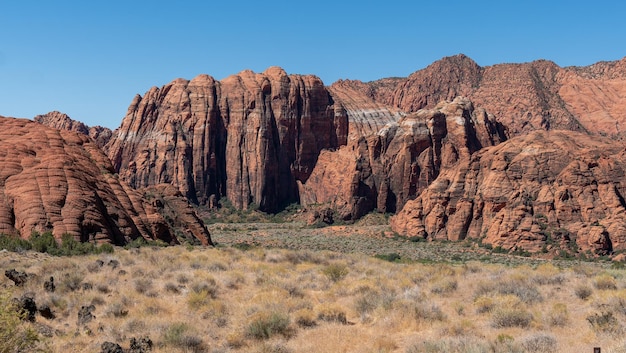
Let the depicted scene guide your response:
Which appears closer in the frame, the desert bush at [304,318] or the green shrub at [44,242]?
the desert bush at [304,318]

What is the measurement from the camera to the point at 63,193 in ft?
122

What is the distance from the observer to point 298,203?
15062 cm

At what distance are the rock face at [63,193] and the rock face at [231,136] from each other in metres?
96.4

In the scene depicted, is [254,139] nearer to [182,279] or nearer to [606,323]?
[182,279]

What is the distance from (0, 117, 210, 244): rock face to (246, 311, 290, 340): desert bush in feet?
75.8

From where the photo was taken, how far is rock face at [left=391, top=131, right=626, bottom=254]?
223 ft

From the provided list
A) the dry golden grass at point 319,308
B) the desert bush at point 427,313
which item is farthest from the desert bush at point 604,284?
the desert bush at point 427,313

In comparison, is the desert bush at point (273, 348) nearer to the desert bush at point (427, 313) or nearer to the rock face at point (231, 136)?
the desert bush at point (427, 313)

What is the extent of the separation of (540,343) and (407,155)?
114392mm

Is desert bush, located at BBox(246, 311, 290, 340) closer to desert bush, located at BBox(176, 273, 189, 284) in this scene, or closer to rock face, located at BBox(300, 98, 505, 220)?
desert bush, located at BBox(176, 273, 189, 284)

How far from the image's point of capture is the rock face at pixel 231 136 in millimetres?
144125

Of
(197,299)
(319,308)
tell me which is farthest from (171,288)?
(319,308)

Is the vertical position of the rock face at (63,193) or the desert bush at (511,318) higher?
the rock face at (63,193)

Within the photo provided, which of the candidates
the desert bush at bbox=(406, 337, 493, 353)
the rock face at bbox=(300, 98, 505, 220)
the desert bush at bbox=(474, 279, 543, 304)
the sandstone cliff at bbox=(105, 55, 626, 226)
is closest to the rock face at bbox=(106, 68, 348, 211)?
the sandstone cliff at bbox=(105, 55, 626, 226)
